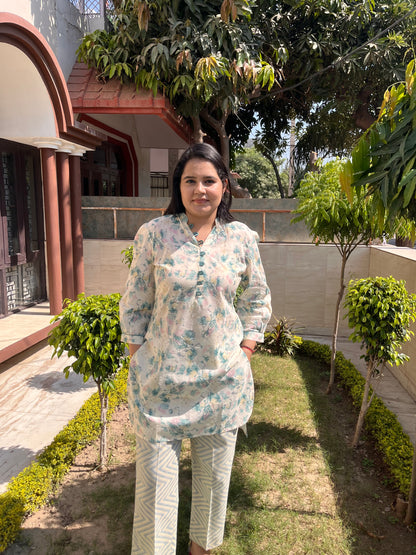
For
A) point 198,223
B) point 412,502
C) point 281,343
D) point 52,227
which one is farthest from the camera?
point 52,227

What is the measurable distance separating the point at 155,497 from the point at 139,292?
93cm

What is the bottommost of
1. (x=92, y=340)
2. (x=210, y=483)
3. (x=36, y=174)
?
(x=210, y=483)

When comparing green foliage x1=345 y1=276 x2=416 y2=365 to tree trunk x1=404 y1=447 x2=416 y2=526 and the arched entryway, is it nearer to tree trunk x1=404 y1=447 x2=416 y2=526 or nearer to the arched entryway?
tree trunk x1=404 y1=447 x2=416 y2=526

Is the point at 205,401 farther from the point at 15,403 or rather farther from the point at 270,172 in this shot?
the point at 270,172

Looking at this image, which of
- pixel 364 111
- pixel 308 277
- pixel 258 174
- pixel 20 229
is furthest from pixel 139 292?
pixel 258 174

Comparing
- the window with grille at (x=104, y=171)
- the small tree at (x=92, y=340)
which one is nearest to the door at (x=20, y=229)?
the window with grille at (x=104, y=171)

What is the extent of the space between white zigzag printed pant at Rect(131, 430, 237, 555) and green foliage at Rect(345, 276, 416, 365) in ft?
7.08

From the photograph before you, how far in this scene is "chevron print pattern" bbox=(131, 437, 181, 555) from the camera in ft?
6.14

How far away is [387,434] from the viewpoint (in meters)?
3.95

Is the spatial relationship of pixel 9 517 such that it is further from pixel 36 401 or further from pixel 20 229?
pixel 20 229

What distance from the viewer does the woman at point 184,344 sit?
6.13ft

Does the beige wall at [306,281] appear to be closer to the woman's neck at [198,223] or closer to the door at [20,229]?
the door at [20,229]

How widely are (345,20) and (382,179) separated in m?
9.29

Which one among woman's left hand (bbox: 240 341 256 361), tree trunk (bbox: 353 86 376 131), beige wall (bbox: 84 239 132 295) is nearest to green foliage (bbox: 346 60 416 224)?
woman's left hand (bbox: 240 341 256 361)
